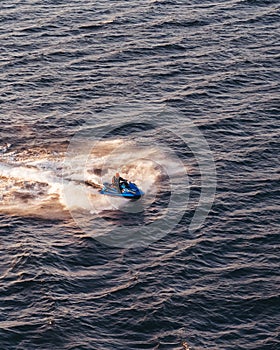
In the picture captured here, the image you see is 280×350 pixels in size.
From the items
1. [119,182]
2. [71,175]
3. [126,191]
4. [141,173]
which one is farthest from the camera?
[141,173]

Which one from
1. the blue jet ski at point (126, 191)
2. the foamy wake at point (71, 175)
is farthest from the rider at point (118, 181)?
A: the foamy wake at point (71, 175)

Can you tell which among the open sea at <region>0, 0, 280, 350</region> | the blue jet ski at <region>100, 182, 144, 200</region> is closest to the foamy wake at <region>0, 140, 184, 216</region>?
the open sea at <region>0, 0, 280, 350</region>

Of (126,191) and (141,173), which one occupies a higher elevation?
(126,191)

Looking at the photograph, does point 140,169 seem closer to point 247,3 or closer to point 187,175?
point 187,175

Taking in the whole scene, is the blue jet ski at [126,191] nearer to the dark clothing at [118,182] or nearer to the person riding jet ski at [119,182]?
the person riding jet ski at [119,182]

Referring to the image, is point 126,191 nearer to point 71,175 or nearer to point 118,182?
point 118,182

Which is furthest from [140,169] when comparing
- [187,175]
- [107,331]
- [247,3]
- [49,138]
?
[247,3]

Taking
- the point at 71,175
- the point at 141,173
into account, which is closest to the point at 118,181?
the point at 141,173
